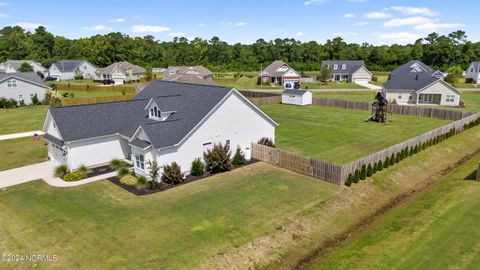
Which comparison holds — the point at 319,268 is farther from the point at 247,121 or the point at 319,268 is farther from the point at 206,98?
the point at 206,98

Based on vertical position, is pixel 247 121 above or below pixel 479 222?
above

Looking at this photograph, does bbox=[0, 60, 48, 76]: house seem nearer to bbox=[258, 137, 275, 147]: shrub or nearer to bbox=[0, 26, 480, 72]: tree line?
bbox=[0, 26, 480, 72]: tree line

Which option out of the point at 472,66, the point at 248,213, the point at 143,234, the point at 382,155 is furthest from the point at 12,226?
the point at 472,66

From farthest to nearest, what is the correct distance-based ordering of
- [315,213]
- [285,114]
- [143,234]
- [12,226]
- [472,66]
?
[472,66], [285,114], [315,213], [12,226], [143,234]

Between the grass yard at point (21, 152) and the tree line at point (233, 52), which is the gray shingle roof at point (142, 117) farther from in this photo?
the tree line at point (233, 52)

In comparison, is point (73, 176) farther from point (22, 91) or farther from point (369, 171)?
point (22, 91)
